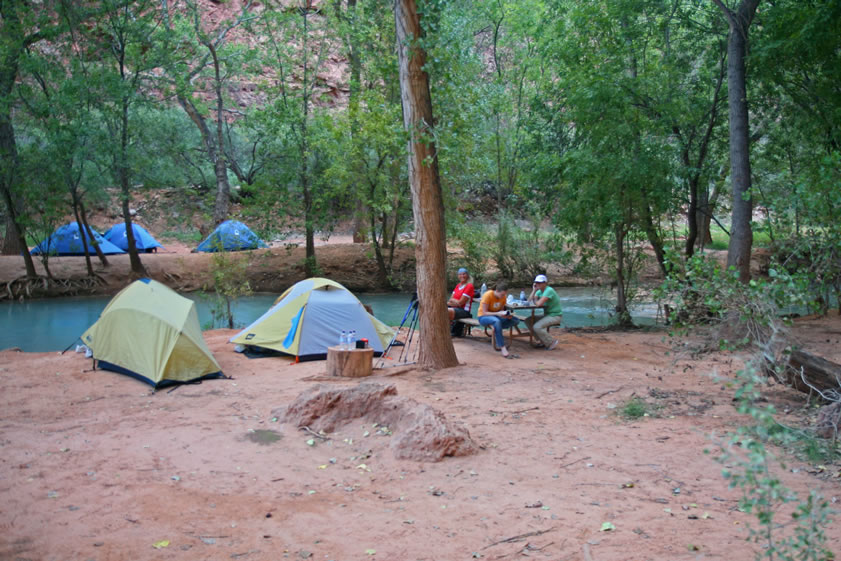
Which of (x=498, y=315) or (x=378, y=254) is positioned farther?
(x=378, y=254)

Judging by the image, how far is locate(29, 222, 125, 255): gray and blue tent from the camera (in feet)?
72.2

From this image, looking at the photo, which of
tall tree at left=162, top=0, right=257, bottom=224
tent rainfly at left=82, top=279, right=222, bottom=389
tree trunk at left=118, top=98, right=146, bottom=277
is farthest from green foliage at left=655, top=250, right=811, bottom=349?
tall tree at left=162, top=0, right=257, bottom=224

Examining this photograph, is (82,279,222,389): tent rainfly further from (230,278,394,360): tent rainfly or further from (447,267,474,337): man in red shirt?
(447,267,474,337): man in red shirt

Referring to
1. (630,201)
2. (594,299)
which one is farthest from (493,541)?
(594,299)

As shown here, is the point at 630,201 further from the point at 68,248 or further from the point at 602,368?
the point at 68,248

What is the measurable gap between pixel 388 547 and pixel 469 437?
6.61 ft

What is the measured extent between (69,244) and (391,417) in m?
21.2

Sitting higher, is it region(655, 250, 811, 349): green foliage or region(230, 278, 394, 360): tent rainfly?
region(655, 250, 811, 349): green foliage

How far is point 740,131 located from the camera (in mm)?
11609

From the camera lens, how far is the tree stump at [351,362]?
8.96 meters

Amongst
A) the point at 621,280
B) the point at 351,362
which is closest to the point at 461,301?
the point at 351,362

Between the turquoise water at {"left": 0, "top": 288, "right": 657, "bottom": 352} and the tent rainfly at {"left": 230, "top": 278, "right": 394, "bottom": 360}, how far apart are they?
431 centimetres

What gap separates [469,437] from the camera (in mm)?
5895

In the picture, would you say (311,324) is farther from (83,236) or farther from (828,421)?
(83,236)
